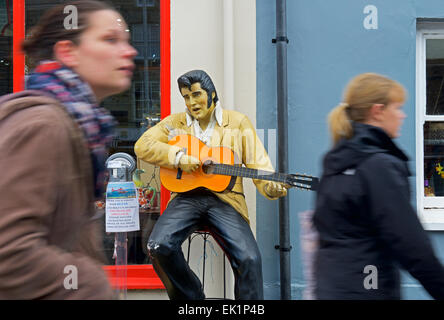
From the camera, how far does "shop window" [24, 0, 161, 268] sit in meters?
4.57

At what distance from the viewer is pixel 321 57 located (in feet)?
14.8

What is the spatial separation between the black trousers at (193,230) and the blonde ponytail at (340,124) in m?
1.59

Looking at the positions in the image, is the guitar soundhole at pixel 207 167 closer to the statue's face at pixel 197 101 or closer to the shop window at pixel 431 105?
the statue's face at pixel 197 101

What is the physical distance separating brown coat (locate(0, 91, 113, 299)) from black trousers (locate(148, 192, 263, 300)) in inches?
92.8

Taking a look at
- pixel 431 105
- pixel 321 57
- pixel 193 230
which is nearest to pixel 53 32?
pixel 193 230

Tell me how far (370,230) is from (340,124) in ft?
1.69

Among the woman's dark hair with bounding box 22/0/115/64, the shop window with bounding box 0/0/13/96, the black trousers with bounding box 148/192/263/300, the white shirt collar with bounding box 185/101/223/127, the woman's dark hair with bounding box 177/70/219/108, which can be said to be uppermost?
the shop window with bounding box 0/0/13/96

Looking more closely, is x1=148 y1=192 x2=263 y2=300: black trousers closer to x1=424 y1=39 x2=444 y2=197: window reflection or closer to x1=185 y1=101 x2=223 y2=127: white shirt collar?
x1=185 y1=101 x2=223 y2=127: white shirt collar

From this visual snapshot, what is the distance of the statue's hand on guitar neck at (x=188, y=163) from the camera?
3.64 m

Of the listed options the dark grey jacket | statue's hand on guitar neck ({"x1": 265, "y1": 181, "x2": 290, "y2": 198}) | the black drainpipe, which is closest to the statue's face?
statue's hand on guitar neck ({"x1": 265, "y1": 181, "x2": 290, "y2": 198})

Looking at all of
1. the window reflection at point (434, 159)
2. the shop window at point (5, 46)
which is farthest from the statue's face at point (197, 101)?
the window reflection at point (434, 159)

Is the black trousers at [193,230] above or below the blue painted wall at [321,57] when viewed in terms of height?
below

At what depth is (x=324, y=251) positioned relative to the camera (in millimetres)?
1853

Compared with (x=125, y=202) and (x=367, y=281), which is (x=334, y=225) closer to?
(x=367, y=281)
